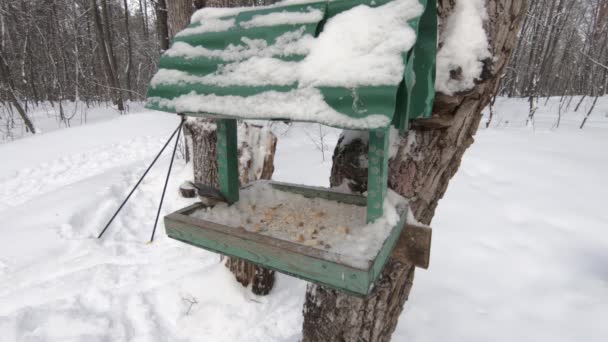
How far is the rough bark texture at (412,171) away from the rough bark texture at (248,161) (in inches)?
36.5

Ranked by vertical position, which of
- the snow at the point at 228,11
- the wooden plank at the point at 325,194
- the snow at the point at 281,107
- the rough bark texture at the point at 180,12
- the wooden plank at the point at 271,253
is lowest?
the wooden plank at the point at 271,253

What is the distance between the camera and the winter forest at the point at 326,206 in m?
0.86

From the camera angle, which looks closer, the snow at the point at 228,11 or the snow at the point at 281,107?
the snow at the point at 281,107

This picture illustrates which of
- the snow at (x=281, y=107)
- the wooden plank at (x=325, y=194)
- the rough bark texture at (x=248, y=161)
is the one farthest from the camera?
the rough bark texture at (x=248, y=161)

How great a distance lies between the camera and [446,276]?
2418 millimetres

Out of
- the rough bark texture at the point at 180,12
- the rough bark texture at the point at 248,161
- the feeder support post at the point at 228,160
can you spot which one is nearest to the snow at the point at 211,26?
the feeder support post at the point at 228,160

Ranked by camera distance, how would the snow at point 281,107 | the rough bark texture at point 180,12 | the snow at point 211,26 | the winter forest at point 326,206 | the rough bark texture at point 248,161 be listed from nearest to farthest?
1. the snow at point 281,107
2. the winter forest at point 326,206
3. the snow at point 211,26
4. the rough bark texture at point 248,161
5. the rough bark texture at point 180,12

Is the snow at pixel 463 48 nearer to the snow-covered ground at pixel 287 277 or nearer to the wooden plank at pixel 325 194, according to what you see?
the wooden plank at pixel 325 194

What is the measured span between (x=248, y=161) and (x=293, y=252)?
1.66 metres

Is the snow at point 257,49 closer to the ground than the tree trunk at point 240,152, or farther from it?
farther from it

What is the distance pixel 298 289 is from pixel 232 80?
1980 millimetres

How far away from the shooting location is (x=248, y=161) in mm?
2461

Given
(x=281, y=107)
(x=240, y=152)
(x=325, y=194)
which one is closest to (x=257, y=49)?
(x=281, y=107)

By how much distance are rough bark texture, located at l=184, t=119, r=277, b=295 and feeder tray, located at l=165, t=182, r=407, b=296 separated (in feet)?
4.00
